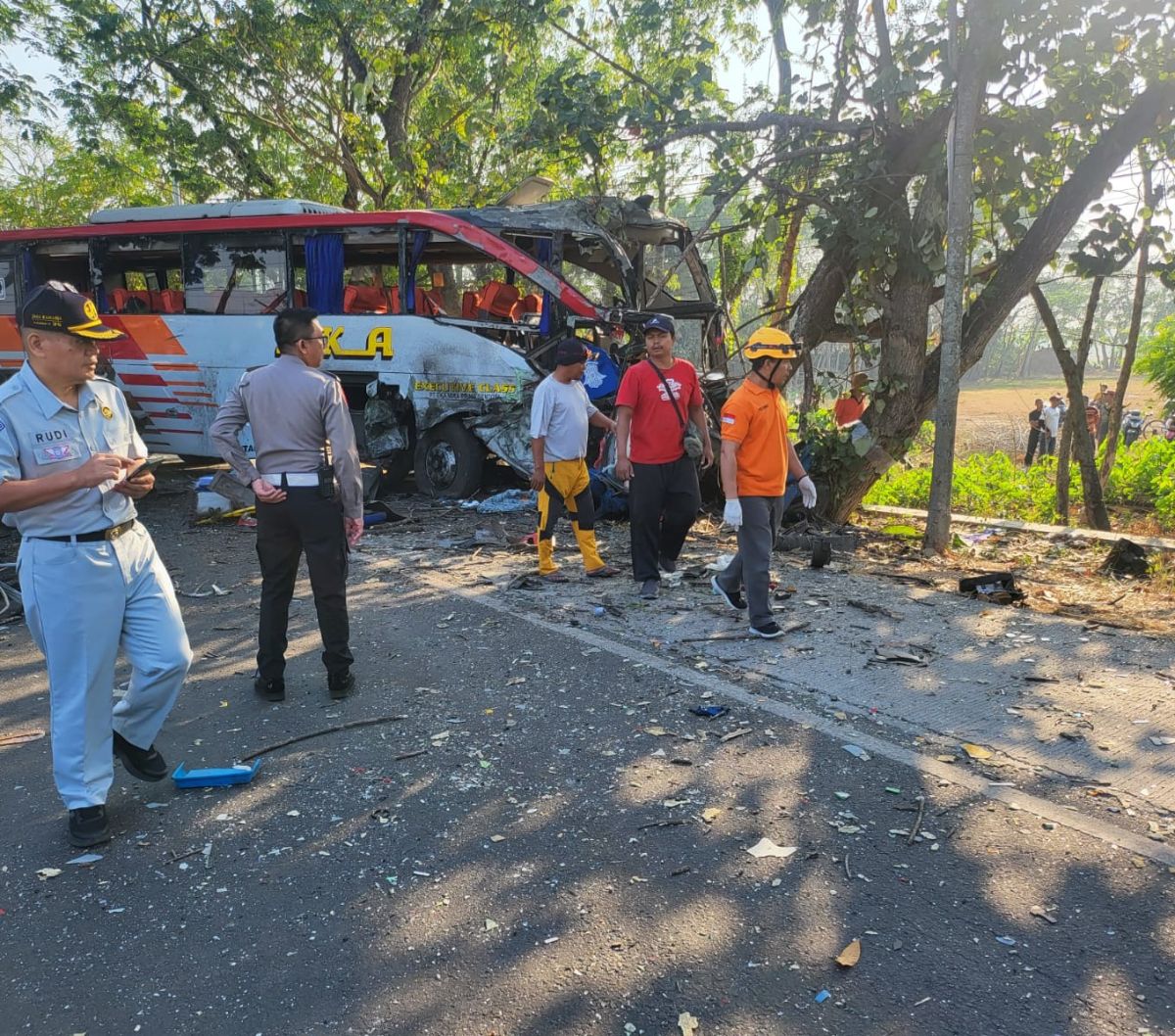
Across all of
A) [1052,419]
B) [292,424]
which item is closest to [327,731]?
[292,424]

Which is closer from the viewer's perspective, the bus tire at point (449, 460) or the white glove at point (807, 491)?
the white glove at point (807, 491)

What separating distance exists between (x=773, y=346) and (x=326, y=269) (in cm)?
677

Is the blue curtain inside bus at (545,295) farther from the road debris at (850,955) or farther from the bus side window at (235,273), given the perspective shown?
the road debris at (850,955)

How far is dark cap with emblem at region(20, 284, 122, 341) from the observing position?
283 cm

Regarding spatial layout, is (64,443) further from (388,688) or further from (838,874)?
(838,874)

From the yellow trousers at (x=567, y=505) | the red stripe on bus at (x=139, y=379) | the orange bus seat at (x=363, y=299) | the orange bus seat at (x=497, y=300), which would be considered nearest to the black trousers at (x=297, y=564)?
the yellow trousers at (x=567, y=505)

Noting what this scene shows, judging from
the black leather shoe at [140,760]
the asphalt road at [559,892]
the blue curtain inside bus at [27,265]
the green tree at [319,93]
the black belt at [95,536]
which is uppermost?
the green tree at [319,93]

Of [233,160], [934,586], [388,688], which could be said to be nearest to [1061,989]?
[388,688]

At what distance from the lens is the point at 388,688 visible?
175 inches

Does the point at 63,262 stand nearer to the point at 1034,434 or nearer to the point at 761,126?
the point at 761,126

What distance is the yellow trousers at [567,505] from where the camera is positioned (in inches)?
243

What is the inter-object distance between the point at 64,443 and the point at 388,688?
1.97m

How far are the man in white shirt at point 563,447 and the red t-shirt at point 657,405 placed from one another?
403 mm

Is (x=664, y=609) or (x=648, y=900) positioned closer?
(x=648, y=900)
